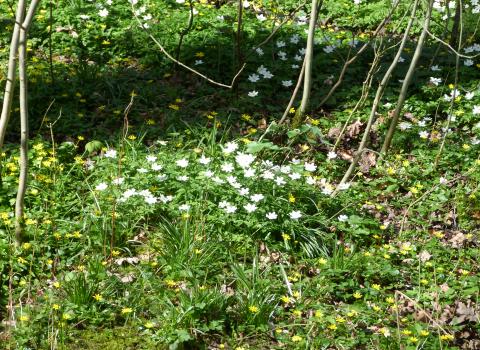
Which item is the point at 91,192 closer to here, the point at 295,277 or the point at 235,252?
the point at 235,252

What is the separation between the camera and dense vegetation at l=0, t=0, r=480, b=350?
13.4ft

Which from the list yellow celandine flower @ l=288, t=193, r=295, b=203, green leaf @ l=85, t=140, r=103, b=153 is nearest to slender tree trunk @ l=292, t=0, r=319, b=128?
yellow celandine flower @ l=288, t=193, r=295, b=203

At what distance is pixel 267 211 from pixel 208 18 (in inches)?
125

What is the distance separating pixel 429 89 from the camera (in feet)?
20.8

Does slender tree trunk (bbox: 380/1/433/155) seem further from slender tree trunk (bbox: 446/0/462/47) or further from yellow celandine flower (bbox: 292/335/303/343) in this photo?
yellow celandine flower (bbox: 292/335/303/343)

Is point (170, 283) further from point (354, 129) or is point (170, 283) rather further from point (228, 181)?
point (354, 129)

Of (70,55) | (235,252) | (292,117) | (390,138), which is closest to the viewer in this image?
(235,252)

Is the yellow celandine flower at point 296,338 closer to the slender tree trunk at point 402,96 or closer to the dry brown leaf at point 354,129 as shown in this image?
the slender tree trunk at point 402,96

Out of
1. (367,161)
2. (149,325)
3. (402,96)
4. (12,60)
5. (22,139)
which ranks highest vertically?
(12,60)

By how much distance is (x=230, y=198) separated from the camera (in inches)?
190

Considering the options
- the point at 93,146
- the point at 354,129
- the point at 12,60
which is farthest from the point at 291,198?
the point at 12,60

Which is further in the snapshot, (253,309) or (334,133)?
(334,133)

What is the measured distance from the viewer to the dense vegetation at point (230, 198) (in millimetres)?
4070

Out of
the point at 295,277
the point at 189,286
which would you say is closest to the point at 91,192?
the point at 189,286
